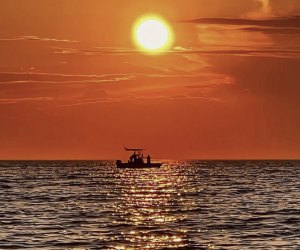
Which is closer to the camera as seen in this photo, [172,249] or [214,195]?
[172,249]

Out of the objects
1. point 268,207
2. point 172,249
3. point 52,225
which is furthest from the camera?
point 268,207

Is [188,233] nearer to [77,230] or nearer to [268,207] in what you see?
[77,230]

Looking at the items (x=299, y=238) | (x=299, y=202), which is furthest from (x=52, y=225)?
(x=299, y=202)

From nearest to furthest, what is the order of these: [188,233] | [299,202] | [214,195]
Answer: [188,233] → [299,202] → [214,195]

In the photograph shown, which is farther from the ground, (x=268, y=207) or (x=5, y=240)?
(x=268, y=207)

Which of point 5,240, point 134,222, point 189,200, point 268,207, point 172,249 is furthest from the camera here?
point 189,200

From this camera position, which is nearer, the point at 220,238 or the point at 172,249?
the point at 172,249

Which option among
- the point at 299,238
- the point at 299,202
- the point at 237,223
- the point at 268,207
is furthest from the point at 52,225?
the point at 299,202

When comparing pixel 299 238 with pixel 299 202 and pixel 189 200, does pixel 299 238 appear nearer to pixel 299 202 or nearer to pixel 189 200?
pixel 299 202

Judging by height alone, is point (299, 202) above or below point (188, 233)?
above

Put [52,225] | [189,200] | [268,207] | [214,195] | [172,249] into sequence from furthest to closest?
[214,195] → [189,200] → [268,207] → [52,225] → [172,249]

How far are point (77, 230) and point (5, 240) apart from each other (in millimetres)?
8254

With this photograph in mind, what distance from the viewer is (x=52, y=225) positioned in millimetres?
66938

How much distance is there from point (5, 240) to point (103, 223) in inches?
587
